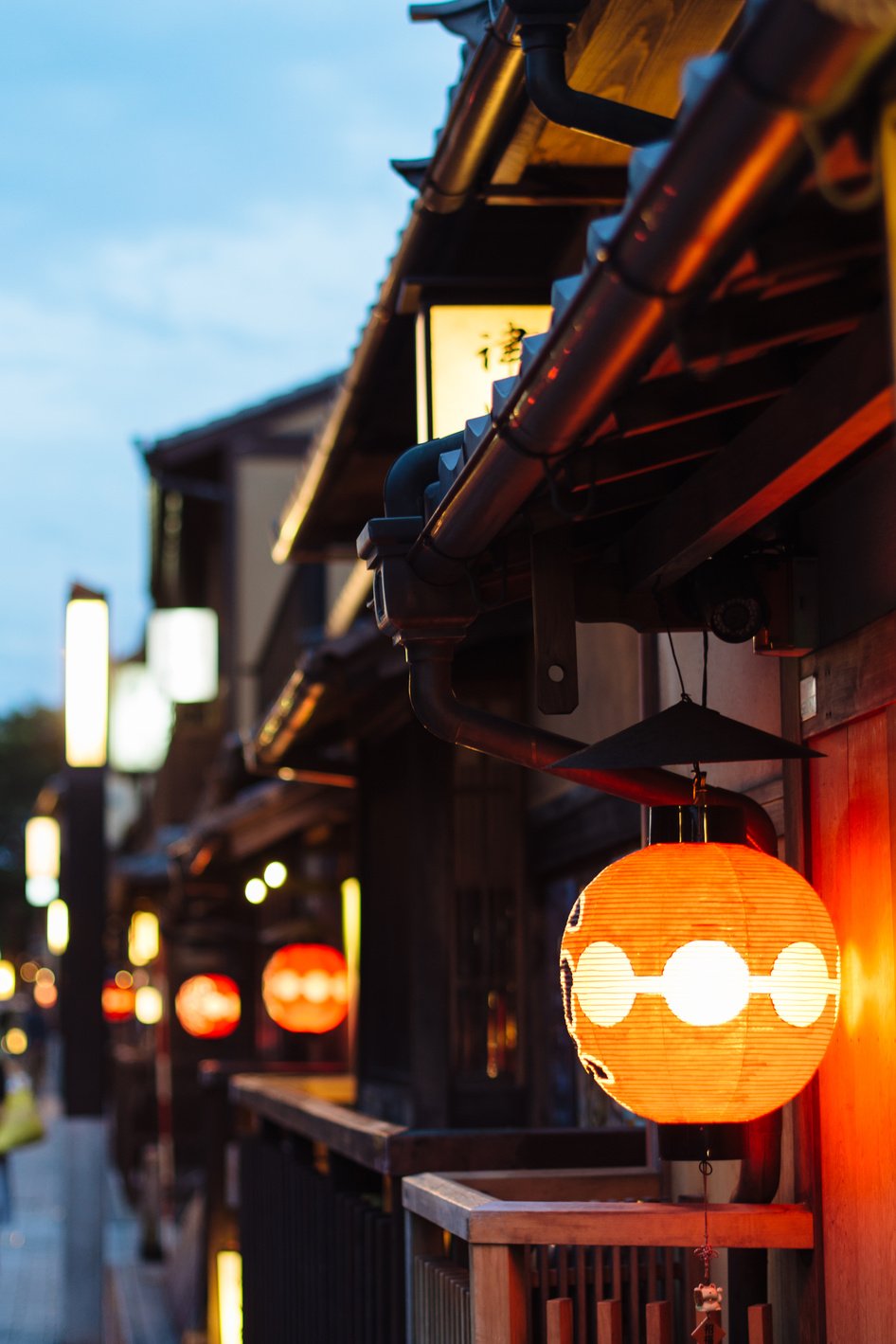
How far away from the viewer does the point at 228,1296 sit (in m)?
13.7

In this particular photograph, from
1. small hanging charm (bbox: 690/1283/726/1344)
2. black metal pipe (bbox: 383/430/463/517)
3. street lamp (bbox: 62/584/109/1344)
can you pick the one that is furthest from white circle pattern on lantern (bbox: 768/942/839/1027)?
street lamp (bbox: 62/584/109/1344)

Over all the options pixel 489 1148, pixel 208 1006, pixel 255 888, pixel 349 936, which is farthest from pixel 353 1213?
pixel 208 1006

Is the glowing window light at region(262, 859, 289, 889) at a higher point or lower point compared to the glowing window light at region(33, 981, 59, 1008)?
higher

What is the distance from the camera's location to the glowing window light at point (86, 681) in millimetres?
14742

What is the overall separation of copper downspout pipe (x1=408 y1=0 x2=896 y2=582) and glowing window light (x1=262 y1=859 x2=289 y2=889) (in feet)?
35.6

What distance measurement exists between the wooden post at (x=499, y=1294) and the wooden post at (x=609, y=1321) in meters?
0.25

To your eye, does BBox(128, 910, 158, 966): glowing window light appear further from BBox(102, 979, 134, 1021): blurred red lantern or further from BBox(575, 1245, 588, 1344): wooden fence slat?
BBox(575, 1245, 588, 1344): wooden fence slat

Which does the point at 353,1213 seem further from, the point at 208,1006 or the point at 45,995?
the point at 45,995

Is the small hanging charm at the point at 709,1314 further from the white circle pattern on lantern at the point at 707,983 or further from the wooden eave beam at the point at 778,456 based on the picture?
the wooden eave beam at the point at 778,456

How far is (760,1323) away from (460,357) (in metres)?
4.66

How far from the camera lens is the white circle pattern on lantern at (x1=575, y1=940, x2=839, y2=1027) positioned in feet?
14.4

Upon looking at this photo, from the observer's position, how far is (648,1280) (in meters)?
5.18

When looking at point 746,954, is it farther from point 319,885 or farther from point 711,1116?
point 319,885

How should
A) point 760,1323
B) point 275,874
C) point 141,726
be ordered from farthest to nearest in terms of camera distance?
point 141,726 < point 275,874 < point 760,1323
